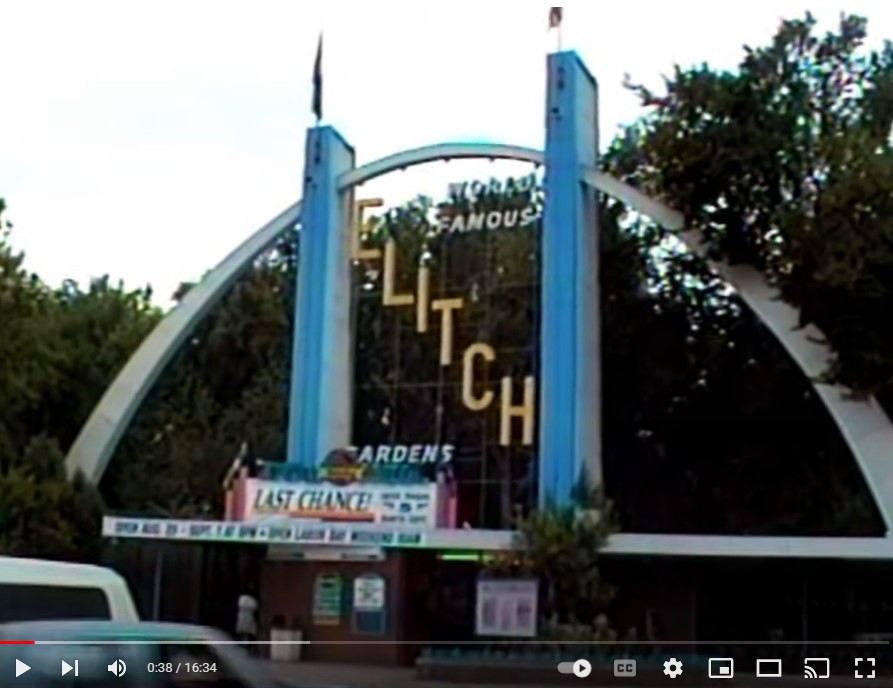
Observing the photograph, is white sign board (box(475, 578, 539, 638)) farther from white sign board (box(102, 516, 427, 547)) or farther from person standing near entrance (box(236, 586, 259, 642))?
person standing near entrance (box(236, 586, 259, 642))

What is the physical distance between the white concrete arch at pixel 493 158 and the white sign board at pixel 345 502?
231 inches

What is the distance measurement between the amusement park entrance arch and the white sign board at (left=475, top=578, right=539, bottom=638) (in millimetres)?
2268

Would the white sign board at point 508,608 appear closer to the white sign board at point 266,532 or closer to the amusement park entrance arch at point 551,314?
the white sign board at point 266,532

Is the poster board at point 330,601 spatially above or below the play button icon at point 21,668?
above

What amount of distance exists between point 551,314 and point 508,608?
254 inches

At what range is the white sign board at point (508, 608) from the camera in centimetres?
2716

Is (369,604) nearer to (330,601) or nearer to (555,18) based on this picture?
(330,601)

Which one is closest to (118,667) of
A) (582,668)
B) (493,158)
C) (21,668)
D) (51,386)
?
(21,668)

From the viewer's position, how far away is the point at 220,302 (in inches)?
1443

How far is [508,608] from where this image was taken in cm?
2747

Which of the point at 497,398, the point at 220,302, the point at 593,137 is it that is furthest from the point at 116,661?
the point at 220,302

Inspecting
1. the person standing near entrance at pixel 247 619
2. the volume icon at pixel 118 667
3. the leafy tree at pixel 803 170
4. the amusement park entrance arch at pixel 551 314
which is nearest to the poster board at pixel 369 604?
the person standing near entrance at pixel 247 619

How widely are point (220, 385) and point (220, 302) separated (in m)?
5.51

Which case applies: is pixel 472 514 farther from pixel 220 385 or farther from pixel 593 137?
pixel 220 385
